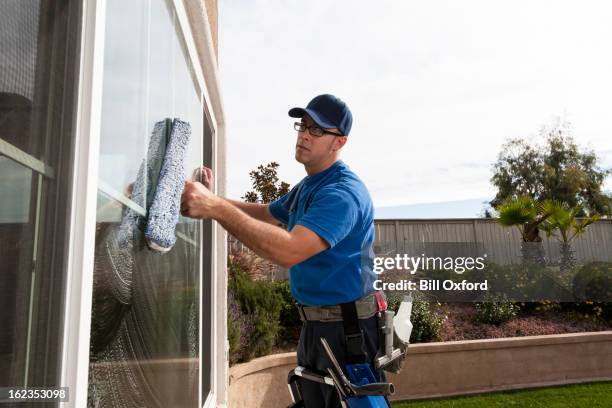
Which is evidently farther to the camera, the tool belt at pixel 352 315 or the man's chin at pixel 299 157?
the man's chin at pixel 299 157

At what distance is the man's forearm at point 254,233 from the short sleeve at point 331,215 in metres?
0.14

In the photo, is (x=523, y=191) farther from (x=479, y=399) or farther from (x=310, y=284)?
(x=310, y=284)

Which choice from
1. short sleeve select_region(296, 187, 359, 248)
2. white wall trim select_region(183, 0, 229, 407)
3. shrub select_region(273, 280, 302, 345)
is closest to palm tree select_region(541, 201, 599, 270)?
shrub select_region(273, 280, 302, 345)

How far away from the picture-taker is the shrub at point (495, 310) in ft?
25.6

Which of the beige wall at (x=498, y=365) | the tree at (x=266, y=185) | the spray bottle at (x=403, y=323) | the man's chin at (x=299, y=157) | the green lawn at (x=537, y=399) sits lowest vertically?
the green lawn at (x=537, y=399)

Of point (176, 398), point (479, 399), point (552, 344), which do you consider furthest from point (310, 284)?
point (552, 344)

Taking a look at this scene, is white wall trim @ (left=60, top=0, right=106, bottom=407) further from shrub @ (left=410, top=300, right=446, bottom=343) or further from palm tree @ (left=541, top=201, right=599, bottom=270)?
palm tree @ (left=541, top=201, right=599, bottom=270)

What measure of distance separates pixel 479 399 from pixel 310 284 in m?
4.97

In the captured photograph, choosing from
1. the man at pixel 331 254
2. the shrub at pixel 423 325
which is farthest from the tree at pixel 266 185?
the man at pixel 331 254

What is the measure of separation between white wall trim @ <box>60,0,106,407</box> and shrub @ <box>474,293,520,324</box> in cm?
790

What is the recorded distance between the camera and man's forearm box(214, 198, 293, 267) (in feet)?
5.21

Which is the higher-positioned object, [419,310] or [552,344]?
[419,310]

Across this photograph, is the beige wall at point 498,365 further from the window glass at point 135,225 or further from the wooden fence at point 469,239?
the wooden fence at point 469,239

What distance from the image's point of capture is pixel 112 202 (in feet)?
3.67
